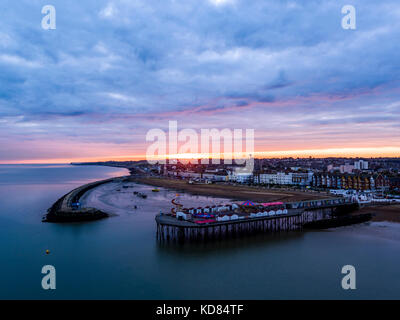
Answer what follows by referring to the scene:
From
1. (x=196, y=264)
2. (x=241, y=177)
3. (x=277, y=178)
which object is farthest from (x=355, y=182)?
(x=196, y=264)

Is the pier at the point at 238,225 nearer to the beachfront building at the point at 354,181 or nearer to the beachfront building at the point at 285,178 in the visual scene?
the beachfront building at the point at 354,181

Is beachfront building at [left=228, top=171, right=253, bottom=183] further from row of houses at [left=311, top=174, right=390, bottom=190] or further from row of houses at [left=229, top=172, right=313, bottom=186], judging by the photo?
row of houses at [left=311, top=174, right=390, bottom=190]

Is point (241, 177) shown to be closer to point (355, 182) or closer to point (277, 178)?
point (277, 178)

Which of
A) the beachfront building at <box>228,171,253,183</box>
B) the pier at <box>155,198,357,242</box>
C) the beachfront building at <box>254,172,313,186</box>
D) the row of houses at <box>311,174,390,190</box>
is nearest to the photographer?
the pier at <box>155,198,357,242</box>

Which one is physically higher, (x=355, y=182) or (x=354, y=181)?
(x=354, y=181)

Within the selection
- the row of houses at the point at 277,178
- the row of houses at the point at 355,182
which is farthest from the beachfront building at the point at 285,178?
the row of houses at the point at 355,182

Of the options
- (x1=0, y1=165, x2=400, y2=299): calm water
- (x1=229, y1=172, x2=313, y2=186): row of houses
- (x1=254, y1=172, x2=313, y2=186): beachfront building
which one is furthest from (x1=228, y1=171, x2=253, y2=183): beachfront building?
(x1=0, y1=165, x2=400, y2=299): calm water

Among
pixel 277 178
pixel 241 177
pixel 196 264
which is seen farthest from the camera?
pixel 241 177
